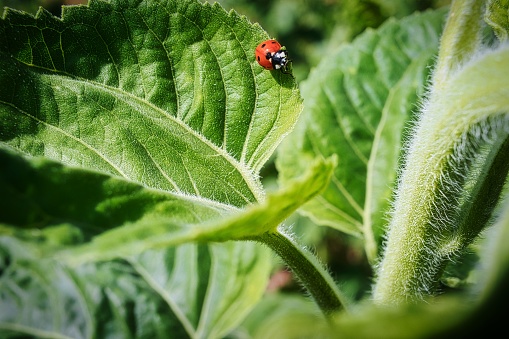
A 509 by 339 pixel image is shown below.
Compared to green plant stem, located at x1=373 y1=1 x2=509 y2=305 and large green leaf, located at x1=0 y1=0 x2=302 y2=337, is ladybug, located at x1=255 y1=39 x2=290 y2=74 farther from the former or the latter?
green plant stem, located at x1=373 y1=1 x2=509 y2=305

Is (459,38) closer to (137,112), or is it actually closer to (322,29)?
(137,112)

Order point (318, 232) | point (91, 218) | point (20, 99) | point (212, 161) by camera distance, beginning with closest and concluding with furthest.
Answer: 1. point (91, 218)
2. point (20, 99)
3. point (212, 161)
4. point (318, 232)

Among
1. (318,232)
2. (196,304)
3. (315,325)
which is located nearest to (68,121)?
(196,304)

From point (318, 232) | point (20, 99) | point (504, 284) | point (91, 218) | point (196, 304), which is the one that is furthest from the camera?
point (318, 232)

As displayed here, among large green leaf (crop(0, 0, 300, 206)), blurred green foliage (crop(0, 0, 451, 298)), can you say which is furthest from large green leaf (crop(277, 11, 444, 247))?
blurred green foliage (crop(0, 0, 451, 298))

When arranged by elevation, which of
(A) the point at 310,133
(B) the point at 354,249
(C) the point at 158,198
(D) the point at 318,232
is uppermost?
(C) the point at 158,198

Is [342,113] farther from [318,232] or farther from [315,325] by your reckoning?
[318,232]
